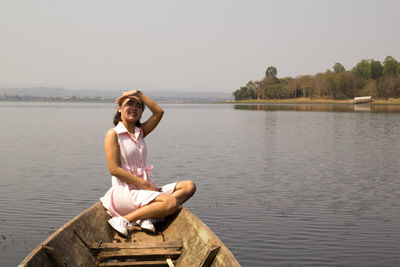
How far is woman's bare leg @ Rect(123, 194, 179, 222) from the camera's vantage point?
848 centimetres

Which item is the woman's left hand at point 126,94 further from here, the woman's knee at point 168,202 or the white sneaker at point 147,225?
the white sneaker at point 147,225

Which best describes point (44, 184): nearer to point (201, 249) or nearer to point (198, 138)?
point (201, 249)

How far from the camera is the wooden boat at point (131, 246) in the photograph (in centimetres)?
713

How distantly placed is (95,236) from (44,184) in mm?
11726

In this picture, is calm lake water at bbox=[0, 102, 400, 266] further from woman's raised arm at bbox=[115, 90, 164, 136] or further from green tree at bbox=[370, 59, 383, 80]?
green tree at bbox=[370, 59, 383, 80]

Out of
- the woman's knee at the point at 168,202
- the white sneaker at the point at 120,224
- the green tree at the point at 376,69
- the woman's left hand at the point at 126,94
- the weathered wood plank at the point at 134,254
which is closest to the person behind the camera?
the weathered wood plank at the point at 134,254

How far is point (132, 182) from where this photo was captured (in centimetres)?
862

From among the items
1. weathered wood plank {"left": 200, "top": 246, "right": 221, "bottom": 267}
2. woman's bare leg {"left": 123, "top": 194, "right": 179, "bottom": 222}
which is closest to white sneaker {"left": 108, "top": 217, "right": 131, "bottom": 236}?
woman's bare leg {"left": 123, "top": 194, "right": 179, "bottom": 222}

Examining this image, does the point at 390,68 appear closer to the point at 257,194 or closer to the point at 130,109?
the point at 257,194

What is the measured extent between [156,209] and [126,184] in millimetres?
656

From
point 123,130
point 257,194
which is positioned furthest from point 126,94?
point 257,194

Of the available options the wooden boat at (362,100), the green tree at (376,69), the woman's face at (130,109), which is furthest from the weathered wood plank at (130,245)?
the green tree at (376,69)

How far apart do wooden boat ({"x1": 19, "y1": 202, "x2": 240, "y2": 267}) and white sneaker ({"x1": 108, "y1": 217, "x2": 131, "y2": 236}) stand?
189 mm

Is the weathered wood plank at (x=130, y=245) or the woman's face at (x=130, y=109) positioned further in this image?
the woman's face at (x=130, y=109)
